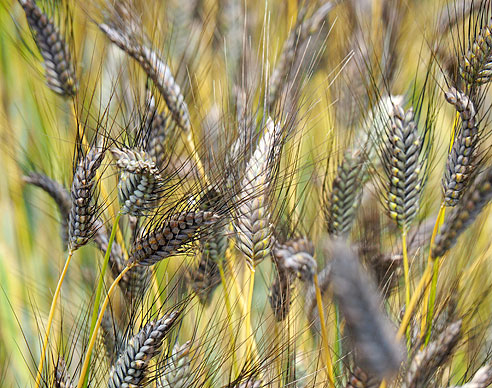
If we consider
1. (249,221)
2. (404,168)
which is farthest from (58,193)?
(404,168)

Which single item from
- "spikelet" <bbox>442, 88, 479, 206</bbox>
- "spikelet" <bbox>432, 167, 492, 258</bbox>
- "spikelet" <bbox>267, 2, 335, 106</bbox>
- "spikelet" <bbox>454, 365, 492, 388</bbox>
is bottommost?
"spikelet" <bbox>454, 365, 492, 388</bbox>

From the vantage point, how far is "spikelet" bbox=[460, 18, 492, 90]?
511mm

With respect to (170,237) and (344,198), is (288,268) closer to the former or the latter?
(170,237)

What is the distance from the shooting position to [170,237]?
0.47 metres

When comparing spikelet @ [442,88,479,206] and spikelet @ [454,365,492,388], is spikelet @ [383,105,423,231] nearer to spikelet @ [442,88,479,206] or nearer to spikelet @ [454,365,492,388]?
spikelet @ [442,88,479,206]

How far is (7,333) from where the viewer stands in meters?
0.75

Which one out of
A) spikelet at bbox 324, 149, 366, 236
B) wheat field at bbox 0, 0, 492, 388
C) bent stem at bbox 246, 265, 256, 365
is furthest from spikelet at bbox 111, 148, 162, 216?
spikelet at bbox 324, 149, 366, 236

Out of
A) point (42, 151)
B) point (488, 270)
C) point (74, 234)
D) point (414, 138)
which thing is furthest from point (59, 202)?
point (488, 270)

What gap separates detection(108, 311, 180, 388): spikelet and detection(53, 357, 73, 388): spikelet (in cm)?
6

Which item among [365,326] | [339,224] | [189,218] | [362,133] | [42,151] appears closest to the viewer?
[365,326]

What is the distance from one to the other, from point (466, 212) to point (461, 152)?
6 cm

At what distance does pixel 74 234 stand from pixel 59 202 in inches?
6.8

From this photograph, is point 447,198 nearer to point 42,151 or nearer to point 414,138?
point 414,138

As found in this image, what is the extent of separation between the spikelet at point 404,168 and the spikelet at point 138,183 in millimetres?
230
